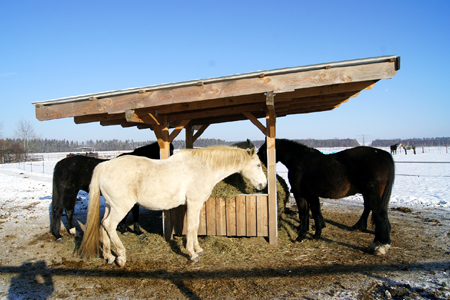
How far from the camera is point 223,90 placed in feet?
14.9

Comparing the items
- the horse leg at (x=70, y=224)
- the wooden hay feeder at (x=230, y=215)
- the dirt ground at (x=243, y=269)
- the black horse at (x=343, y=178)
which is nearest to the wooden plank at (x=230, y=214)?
the wooden hay feeder at (x=230, y=215)

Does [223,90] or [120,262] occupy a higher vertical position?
[223,90]

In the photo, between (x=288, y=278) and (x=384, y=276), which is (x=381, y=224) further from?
(x=288, y=278)

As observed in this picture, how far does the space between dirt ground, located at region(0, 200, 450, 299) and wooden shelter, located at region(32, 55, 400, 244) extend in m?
0.83

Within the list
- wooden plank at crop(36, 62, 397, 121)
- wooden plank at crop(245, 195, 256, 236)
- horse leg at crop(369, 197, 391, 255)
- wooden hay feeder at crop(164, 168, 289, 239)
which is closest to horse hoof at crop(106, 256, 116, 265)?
wooden hay feeder at crop(164, 168, 289, 239)

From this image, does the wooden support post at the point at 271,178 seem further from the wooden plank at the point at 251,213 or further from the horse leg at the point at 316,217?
the horse leg at the point at 316,217

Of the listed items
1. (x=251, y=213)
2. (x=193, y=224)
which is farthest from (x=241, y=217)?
(x=193, y=224)

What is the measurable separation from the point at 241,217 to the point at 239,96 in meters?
2.29

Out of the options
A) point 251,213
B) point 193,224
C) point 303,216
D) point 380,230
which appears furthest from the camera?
point 303,216

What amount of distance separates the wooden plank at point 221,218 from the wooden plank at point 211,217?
70mm

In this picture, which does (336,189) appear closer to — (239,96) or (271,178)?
(271,178)

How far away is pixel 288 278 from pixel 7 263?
4361 millimetres

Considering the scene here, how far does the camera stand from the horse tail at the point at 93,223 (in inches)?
172

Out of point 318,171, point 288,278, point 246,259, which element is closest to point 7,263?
point 246,259
